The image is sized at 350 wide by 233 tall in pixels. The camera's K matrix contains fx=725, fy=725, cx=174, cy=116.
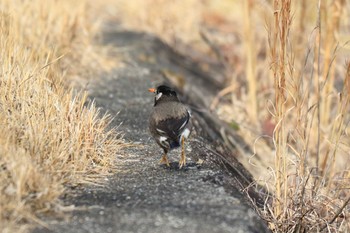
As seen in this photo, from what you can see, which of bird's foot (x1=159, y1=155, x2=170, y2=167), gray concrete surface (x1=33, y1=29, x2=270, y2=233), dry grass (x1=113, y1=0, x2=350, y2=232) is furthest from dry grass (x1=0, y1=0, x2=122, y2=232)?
dry grass (x1=113, y1=0, x2=350, y2=232)

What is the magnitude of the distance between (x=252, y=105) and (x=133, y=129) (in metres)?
2.36

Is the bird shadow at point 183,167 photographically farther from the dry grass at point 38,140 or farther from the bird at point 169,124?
the dry grass at point 38,140

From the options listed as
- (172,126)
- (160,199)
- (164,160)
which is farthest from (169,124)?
(160,199)

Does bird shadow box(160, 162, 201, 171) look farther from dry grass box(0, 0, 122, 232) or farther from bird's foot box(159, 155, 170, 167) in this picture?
dry grass box(0, 0, 122, 232)

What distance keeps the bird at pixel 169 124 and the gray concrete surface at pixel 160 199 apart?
179mm

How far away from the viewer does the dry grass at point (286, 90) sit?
3.93m

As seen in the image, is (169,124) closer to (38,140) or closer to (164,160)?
(164,160)

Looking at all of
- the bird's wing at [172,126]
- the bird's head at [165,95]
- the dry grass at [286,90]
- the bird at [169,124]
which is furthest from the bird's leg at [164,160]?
the dry grass at [286,90]

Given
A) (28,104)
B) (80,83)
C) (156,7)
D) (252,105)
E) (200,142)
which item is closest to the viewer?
(28,104)

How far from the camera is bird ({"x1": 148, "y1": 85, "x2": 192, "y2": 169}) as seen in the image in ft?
12.9

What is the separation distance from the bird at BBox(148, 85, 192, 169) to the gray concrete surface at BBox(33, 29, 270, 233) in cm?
18

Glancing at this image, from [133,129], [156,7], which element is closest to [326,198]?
[133,129]

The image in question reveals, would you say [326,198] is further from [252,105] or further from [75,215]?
[252,105]

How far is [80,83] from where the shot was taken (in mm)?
5941
